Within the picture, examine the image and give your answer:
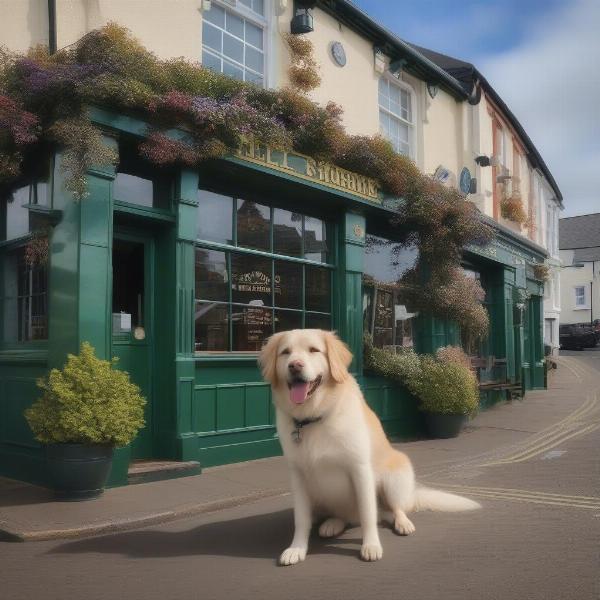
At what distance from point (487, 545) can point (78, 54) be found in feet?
19.8

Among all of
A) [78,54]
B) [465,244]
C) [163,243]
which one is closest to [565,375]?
[465,244]

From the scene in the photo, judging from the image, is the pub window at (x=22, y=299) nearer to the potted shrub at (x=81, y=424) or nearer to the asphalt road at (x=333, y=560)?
the potted shrub at (x=81, y=424)

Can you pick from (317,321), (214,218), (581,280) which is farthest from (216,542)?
(581,280)

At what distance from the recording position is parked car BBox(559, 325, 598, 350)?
36.8 m

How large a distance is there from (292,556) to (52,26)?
237 inches

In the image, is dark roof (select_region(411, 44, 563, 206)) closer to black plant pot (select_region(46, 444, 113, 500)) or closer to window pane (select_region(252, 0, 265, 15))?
window pane (select_region(252, 0, 265, 15))

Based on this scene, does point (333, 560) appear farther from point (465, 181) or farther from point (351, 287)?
point (465, 181)

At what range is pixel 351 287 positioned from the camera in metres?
10.2

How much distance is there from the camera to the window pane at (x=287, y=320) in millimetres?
9273

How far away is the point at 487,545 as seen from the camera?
15.6 ft

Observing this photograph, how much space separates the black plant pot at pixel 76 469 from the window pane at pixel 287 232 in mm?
4016

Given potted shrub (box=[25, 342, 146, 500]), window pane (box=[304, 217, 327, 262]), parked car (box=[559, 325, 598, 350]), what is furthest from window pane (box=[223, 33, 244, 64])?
parked car (box=[559, 325, 598, 350])

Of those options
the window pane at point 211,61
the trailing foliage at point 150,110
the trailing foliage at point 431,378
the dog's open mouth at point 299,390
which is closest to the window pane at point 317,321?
the trailing foliage at point 431,378

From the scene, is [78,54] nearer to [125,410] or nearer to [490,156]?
[125,410]
